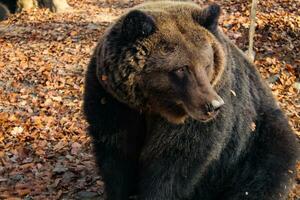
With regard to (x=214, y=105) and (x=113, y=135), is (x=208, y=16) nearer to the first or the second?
(x=214, y=105)

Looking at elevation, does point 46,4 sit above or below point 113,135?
below

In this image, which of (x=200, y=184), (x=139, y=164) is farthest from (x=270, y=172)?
(x=139, y=164)

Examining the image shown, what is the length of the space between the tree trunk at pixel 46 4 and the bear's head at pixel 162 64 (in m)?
12.5

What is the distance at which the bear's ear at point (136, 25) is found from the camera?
3898 millimetres

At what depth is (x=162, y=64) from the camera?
3.99 m

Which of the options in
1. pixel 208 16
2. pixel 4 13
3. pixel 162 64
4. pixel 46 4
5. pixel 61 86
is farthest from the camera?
pixel 4 13

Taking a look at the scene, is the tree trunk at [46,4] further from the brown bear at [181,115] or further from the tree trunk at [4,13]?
the brown bear at [181,115]

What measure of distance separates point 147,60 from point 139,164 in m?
1.23

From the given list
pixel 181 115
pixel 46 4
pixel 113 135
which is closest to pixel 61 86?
pixel 113 135

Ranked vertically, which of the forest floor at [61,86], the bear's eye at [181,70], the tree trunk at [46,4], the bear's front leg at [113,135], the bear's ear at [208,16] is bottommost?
the tree trunk at [46,4]

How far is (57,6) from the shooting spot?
52.7 feet

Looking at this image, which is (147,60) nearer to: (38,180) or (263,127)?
(263,127)

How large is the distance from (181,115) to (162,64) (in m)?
0.52

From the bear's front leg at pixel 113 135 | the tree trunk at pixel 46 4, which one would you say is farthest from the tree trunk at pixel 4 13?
the bear's front leg at pixel 113 135
